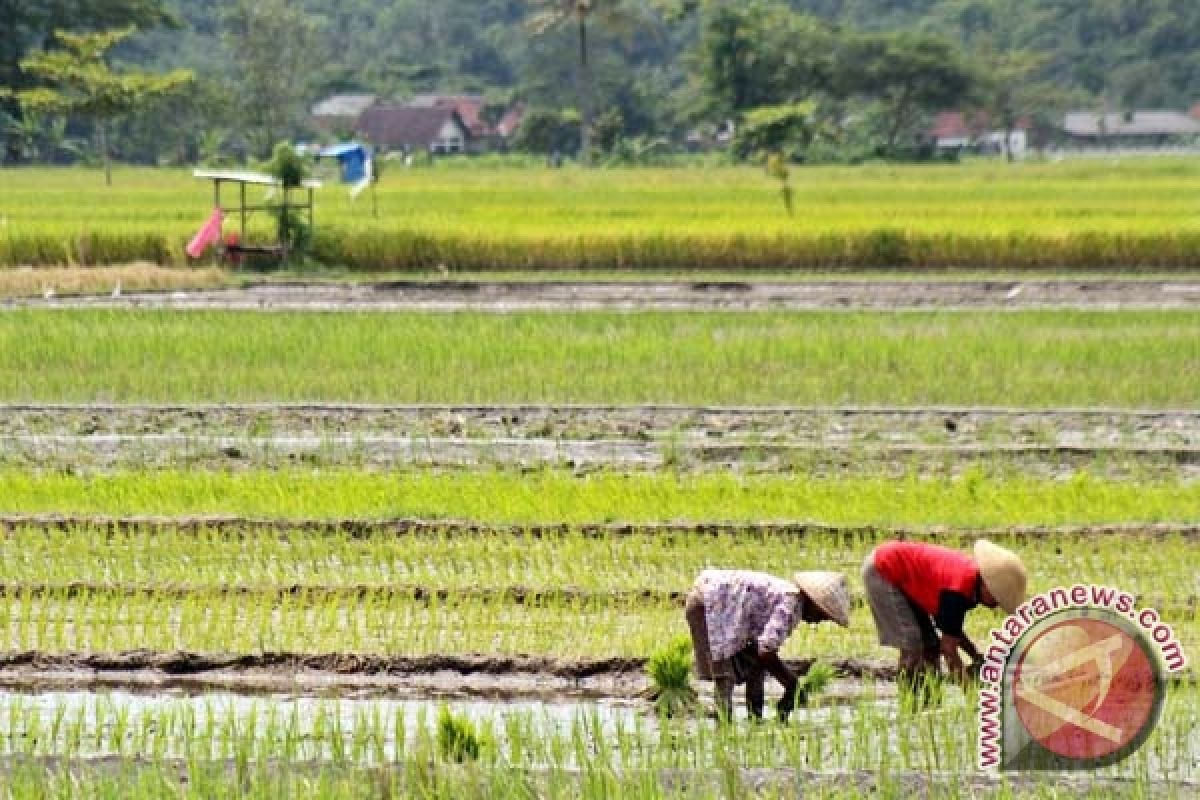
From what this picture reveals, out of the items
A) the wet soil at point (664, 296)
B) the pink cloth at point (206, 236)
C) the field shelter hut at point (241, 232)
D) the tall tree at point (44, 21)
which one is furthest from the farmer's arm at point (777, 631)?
the tall tree at point (44, 21)

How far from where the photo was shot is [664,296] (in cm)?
2172

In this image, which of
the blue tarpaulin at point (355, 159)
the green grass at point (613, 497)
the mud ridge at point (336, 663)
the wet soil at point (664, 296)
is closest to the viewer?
the mud ridge at point (336, 663)

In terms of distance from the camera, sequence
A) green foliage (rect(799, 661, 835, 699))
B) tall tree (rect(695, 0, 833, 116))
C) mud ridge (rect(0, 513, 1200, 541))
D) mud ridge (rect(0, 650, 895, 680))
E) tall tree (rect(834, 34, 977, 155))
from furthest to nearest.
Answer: tall tree (rect(834, 34, 977, 155)) → tall tree (rect(695, 0, 833, 116)) → mud ridge (rect(0, 513, 1200, 541)) → mud ridge (rect(0, 650, 895, 680)) → green foliage (rect(799, 661, 835, 699))

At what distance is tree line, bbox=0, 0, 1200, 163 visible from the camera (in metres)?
47.6

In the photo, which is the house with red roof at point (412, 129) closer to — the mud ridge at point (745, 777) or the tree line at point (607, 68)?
the tree line at point (607, 68)

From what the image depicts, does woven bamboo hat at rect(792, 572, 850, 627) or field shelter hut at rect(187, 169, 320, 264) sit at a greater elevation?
woven bamboo hat at rect(792, 572, 850, 627)

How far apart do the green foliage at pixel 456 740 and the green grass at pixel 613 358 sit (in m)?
7.80

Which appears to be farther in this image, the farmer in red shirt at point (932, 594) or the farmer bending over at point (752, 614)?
the farmer bending over at point (752, 614)

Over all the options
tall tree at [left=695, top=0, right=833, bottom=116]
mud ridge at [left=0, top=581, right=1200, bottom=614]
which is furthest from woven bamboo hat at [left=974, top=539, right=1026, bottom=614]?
tall tree at [left=695, top=0, right=833, bottom=116]

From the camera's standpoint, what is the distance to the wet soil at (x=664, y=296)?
20328 mm

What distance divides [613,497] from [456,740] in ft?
14.7

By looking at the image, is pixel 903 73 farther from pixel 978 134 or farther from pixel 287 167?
pixel 287 167

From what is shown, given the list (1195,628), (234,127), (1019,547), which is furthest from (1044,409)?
(234,127)

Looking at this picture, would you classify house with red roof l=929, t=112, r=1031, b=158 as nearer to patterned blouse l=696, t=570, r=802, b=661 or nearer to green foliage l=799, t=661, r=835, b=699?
green foliage l=799, t=661, r=835, b=699
